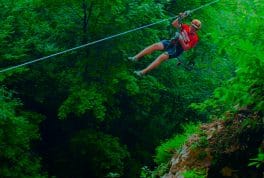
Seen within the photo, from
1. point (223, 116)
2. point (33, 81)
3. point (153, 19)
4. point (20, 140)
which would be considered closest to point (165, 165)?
point (223, 116)


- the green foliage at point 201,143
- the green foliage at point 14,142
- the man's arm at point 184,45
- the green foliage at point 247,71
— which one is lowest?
the green foliage at point 14,142

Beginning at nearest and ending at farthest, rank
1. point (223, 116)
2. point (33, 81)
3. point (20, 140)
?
point (223, 116), point (20, 140), point (33, 81)

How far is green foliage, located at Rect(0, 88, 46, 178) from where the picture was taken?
40.3 feet

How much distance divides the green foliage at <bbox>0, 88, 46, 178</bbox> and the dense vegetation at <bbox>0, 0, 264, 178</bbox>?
28 mm

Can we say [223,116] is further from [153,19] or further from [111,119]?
[111,119]

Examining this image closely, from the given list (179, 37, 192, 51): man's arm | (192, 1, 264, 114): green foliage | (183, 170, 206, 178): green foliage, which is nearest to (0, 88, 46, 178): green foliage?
(179, 37, 192, 51): man's arm

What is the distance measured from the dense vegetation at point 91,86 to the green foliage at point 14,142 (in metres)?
0.03

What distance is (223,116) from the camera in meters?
6.91

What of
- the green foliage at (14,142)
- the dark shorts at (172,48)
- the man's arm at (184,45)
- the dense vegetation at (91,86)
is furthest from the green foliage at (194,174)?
the green foliage at (14,142)

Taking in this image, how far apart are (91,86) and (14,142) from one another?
10.1ft

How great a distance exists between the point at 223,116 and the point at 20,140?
291 inches

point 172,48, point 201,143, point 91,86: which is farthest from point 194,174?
point 91,86

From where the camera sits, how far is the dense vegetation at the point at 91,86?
1392 centimetres

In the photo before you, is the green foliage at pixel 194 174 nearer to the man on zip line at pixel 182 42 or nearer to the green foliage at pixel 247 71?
the green foliage at pixel 247 71
